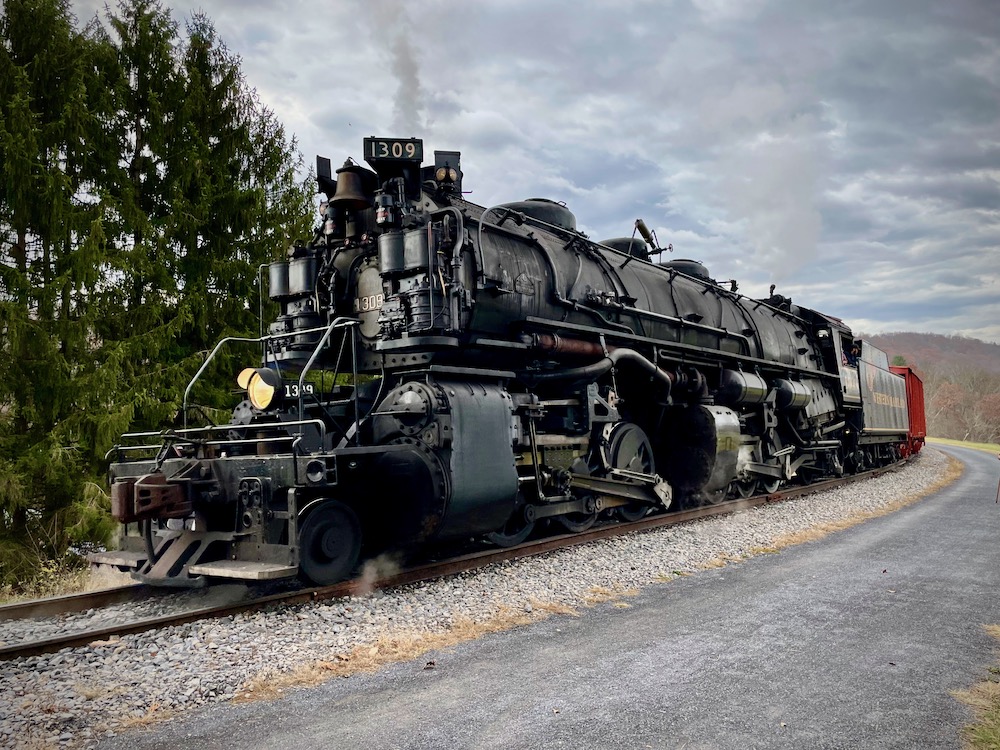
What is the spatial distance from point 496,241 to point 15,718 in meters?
5.55

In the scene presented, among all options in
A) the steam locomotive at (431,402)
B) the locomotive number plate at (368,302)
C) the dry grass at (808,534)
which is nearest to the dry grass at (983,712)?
the dry grass at (808,534)

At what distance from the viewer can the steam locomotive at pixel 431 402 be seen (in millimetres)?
5812

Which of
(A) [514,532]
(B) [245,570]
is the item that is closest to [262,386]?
(B) [245,570]

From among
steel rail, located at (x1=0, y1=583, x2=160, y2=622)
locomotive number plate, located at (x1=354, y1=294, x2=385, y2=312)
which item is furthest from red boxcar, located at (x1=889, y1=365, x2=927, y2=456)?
steel rail, located at (x1=0, y1=583, x2=160, y2=622)

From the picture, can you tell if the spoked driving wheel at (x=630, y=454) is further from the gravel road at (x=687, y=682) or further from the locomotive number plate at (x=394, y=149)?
the locomotive number plate at (x=394, y=149)

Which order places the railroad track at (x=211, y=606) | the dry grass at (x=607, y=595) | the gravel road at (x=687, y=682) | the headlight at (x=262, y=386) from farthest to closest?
the headlight at (x=262, y=386), the dry grass at (x=607, y=595), the railroad track at (x=211, y=606), the gravel road at (x=687, y=682)

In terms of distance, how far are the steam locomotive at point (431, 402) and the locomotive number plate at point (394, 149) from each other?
0.02 meters

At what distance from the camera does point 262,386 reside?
6.43 metres

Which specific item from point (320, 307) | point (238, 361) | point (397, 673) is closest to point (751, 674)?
point (397, 673)

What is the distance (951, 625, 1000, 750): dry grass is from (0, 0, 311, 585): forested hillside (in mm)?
10596

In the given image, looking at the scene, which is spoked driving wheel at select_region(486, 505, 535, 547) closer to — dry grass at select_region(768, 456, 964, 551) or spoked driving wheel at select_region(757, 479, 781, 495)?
dry grass at select_region(768, 456, 964, 551)

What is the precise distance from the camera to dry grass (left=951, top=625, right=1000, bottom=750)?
3213 millimetres

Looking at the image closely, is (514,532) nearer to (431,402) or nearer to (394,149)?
(431,402)

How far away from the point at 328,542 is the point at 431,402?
1474 mm
